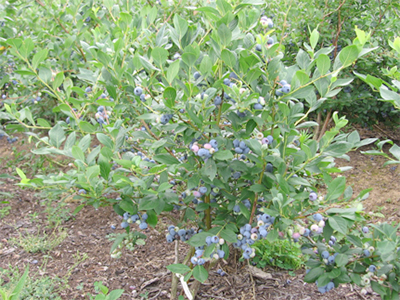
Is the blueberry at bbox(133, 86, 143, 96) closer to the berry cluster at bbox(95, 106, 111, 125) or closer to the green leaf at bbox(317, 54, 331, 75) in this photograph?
the berry cluster at bbox(95, 106, 111, 125)

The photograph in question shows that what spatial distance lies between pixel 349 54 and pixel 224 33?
1.45ft

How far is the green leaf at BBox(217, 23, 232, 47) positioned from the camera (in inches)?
51.6

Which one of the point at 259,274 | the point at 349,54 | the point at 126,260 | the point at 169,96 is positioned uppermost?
the point at 349,54

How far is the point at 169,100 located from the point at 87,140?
0.50 metres

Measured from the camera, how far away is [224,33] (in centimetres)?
132

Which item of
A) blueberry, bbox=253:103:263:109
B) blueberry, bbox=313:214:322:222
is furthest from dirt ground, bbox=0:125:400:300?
blueberry, bbox=253:103:263:109

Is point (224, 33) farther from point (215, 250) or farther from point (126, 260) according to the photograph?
point (126, 260)

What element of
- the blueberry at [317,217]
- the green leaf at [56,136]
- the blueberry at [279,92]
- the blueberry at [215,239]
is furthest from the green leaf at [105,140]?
the blueberry at [317,217]

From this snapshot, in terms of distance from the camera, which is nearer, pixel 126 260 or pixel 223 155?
pixel 223 155

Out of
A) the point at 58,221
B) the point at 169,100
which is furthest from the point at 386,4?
the point at 58,221

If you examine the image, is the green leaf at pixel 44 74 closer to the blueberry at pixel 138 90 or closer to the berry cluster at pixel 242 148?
the blueberry at pixel 138 90

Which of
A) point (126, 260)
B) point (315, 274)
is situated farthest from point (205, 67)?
point (126, 260)

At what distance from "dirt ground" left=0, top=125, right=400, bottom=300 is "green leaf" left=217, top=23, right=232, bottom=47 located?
152cm

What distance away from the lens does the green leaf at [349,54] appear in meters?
1.26
